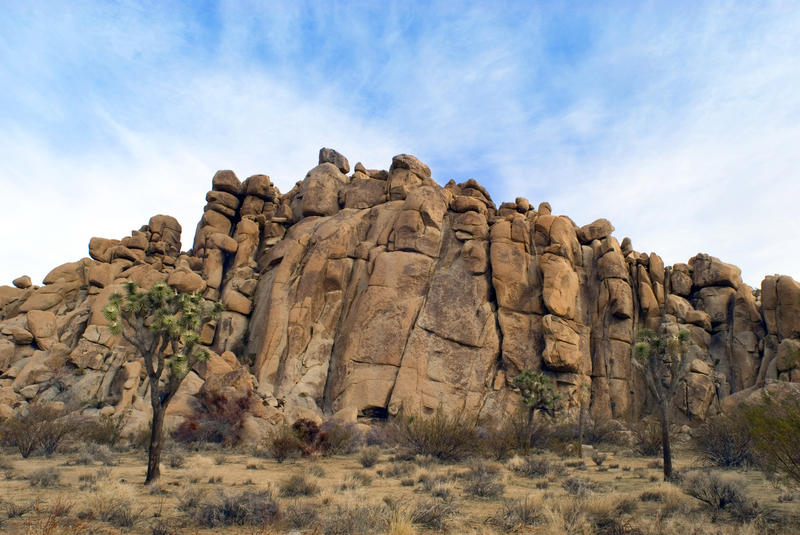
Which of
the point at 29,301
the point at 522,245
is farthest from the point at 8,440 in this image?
the point at 522,245

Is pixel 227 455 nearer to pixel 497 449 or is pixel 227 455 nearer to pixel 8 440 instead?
pixel 8 440

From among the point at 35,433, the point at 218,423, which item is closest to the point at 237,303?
the point at 218,423

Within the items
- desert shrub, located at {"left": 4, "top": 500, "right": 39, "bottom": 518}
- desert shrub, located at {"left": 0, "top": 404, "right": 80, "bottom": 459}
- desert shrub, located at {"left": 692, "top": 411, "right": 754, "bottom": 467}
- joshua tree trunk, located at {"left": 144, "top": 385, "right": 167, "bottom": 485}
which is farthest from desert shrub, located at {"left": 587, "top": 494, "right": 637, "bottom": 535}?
desert shrub, located at {"left": 0, "top": 404, "right": 80, "bottom": 459}

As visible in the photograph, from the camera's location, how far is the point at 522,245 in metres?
40.8

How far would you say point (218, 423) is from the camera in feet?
91.8

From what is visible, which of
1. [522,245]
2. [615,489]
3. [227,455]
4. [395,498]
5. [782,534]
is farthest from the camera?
[522,245]

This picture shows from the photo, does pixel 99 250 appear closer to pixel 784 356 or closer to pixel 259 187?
pixel 259 187

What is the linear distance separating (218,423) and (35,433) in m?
8.33

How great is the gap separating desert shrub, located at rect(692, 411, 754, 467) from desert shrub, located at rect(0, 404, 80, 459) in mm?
25804

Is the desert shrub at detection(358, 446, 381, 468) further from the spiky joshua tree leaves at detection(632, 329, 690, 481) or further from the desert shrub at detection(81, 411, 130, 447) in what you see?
the desert shrub at detection(81, 411, 130, 447)

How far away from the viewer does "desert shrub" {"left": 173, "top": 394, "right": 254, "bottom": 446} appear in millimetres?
27172

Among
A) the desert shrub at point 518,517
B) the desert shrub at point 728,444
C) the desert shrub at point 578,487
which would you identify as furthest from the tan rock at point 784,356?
the desert shrub at point 518,517

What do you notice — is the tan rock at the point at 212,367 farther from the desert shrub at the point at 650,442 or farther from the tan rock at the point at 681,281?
the tan rock at the point at 681,281

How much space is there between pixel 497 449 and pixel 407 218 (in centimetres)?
2211
